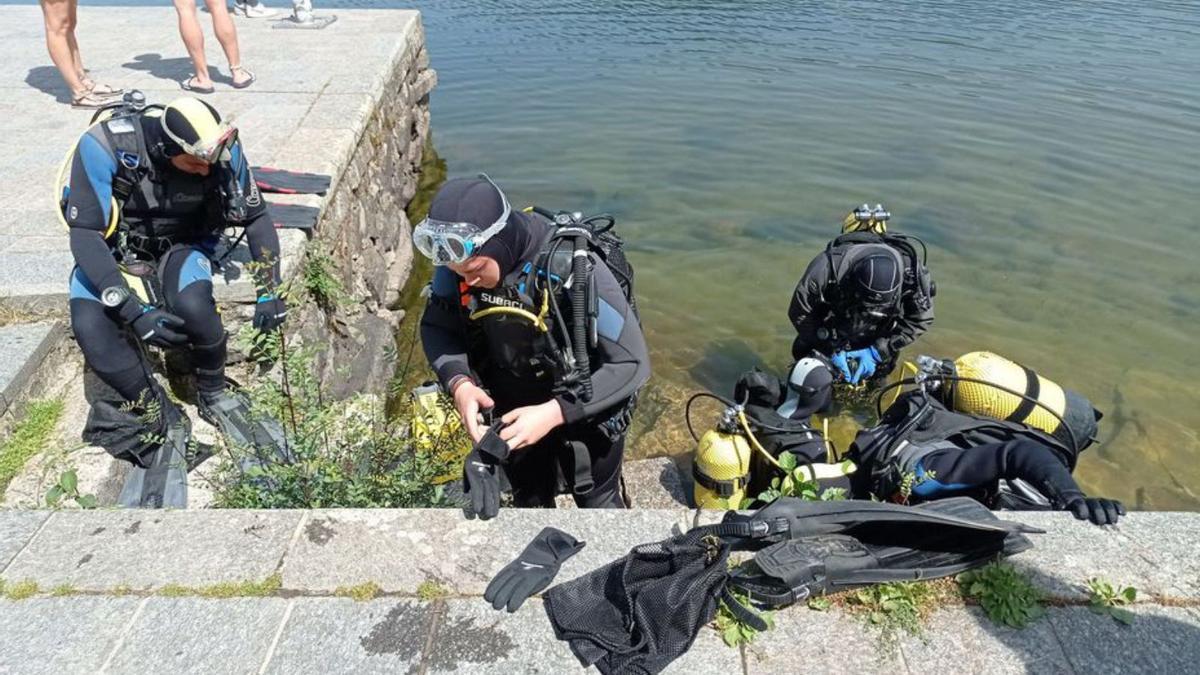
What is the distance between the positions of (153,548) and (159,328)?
4.82 ft

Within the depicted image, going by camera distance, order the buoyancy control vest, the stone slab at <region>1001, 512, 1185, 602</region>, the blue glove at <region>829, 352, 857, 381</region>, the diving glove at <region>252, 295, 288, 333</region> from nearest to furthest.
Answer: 1. the stone slab at <region>1001, 512, 1185, 602</region>
2. the buoyancy control vest
3. the diving glove at <region>252, 295, 288, 333</region>
4. the blue glove at <region>829, 352, 857, 381</region>

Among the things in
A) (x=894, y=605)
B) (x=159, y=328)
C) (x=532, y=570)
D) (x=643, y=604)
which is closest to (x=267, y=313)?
(x=159, y=328)

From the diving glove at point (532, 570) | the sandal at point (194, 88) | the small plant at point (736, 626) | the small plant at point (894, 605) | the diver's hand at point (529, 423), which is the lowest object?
the sandal at point (194, 88)

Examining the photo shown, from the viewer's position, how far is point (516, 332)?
2773 millimetres

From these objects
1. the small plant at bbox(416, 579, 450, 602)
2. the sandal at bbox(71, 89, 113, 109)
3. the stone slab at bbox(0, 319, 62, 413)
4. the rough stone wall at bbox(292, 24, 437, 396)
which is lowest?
the rough stone wall at bbox(292, 24, 437, 396)

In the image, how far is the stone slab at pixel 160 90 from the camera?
449cm

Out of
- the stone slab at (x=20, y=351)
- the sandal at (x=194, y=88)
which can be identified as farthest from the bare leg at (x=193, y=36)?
the stone slab at (x=20, y=351)

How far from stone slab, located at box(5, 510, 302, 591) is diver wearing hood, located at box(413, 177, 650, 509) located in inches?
27.3

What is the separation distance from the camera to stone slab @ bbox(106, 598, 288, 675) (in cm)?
211

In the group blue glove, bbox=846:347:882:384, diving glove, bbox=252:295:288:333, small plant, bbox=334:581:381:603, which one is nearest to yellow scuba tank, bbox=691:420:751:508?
blue glove, bbox=846:347:882:384

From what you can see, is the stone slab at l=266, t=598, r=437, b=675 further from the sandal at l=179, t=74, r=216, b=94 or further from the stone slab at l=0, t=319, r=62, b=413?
the sandal at l=179, t=74, r=216, b=94

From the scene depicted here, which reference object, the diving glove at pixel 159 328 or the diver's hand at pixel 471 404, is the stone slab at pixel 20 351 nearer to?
the diving glove at pixel 159 328

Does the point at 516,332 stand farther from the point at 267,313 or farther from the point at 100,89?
the point at 100,89

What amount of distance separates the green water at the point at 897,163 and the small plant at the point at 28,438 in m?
3.31
